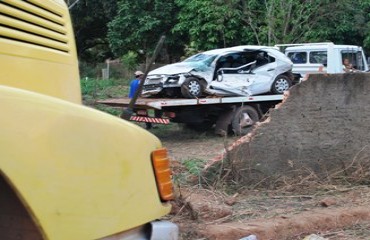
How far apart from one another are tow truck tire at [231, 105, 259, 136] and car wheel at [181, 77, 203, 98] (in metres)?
1.04

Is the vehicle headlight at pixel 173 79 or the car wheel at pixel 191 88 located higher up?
the vehicle headlight at pixel 173 79

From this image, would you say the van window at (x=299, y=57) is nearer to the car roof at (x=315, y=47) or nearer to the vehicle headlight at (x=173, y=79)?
the car roof at (x=315, y=47)

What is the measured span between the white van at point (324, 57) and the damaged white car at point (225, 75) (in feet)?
10.6

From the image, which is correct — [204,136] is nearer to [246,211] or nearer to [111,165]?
[246,211]

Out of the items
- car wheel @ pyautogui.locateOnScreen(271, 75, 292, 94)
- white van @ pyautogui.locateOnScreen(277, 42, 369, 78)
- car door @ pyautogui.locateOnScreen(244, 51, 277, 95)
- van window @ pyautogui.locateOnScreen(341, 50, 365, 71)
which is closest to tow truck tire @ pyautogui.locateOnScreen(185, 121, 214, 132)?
car door @ pyautogui.locateOnScreen(244, 51, 277, 95)

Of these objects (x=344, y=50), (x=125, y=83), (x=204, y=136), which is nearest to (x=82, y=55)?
(x=125, y=83)

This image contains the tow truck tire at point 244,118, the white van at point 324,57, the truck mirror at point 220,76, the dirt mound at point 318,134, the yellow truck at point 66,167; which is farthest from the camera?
the white van at point 324,57

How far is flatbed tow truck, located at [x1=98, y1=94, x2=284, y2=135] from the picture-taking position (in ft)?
40.9

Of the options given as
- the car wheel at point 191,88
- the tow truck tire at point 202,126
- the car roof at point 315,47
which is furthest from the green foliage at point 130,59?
the car wheel at point 191,88

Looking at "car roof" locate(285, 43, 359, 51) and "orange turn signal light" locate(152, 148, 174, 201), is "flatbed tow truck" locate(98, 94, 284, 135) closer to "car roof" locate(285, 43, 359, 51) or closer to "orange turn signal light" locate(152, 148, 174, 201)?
"car roof" locate(285, 43, 359, 51)

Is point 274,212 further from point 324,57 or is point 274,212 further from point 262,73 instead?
point 324,57

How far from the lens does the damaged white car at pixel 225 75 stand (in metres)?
13.0

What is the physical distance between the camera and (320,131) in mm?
6828

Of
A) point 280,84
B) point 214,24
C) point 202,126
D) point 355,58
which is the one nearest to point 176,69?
point 202,126
